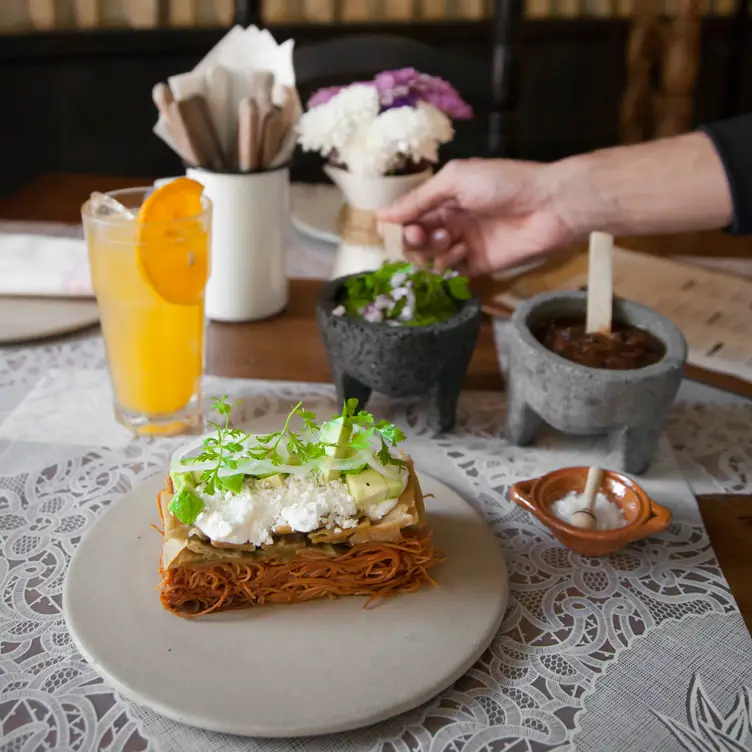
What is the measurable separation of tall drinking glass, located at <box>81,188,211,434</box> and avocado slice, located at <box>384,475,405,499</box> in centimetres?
35

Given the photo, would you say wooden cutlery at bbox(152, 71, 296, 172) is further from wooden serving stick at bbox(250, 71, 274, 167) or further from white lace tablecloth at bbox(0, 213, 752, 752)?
white lace tablecloth at bbox(0, 213, 752, 752)

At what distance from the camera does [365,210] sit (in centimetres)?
125

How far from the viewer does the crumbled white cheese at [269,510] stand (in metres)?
0.70

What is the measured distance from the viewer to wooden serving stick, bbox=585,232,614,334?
3.12 feet

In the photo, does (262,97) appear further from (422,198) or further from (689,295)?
(689,295)

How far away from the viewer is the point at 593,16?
109 inches

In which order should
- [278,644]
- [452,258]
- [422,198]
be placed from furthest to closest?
[452,258] → [422,198] → [278,644]

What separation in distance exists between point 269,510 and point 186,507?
2.5 inches

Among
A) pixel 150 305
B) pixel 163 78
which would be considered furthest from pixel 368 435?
pixel 163 78

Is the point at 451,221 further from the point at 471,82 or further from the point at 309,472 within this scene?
the point at 309,472

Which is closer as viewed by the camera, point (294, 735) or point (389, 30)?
point (294, 735)

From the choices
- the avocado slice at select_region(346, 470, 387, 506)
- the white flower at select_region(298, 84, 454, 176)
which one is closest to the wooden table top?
the white flower at select_region(298, 84, 454, 176)

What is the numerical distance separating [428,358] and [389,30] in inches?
72.0

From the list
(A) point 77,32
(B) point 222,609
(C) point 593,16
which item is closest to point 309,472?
(B) point 222,609
